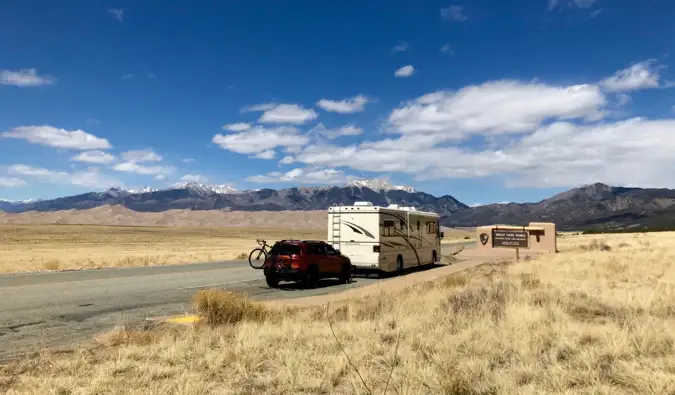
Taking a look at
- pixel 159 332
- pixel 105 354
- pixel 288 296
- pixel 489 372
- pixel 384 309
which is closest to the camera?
pixel 489 372

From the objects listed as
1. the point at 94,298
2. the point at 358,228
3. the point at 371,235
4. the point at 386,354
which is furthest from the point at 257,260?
the point at 386,354

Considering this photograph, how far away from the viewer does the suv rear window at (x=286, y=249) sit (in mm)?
19647

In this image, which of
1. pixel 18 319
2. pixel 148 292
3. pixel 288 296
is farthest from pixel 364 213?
pixel 18 319

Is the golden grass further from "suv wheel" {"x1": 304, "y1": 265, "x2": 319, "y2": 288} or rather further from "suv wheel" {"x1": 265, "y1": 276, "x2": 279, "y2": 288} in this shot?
"suv wheel" {"x1": 304, "y1": 265, "x2": 319, "y2": 288}

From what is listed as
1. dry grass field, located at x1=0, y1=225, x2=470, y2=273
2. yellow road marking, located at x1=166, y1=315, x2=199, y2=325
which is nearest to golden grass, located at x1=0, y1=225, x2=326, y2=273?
dry grass field, located at x1=0, y1=225, x2=470, y2=273

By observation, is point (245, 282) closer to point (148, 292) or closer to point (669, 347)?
point (148, 292)

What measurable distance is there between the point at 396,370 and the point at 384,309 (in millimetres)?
4473

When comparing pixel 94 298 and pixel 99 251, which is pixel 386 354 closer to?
pixel 94 298

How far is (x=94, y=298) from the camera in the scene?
16047 millimetres

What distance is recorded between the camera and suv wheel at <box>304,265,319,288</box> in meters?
19.6

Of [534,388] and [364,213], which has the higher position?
[364,213]

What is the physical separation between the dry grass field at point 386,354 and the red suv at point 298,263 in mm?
7655

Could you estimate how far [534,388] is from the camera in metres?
Answer: 6.05

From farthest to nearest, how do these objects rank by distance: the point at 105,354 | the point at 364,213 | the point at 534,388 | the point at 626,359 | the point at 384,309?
the point at 364,213
the point at 384,309
the point at 105,354
the point at 626,359
the point at 534,388
